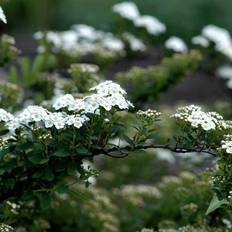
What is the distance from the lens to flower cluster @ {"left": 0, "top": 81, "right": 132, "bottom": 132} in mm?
2674

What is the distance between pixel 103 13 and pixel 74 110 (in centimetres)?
576

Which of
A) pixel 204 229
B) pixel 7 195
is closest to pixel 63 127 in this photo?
pixel 7 195

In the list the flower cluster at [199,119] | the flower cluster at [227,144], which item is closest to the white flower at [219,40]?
the flower cluster at [199,119]

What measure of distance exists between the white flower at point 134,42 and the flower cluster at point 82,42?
0.06 metres

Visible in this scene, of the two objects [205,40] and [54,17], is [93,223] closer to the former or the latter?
[205,40]

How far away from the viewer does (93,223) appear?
3801mm

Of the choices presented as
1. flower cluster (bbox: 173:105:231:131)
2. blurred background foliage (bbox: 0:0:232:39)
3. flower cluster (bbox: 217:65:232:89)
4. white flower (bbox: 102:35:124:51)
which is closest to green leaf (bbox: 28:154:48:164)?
flower cluster (bbox: 173:105:231:131)

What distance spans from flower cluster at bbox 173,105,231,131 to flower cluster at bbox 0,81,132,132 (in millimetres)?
209

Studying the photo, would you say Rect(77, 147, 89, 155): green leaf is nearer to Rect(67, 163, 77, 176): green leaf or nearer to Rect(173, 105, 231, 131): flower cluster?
Rect(67, 163, 77, 176): green leaf

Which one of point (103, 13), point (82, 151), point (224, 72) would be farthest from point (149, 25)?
point (103, 13)

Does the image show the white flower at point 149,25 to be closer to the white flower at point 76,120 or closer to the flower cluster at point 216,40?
the flower cluster at point 216,40

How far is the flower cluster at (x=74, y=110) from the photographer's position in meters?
2.67

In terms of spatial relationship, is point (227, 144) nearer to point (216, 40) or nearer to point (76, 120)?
point (76, 120)

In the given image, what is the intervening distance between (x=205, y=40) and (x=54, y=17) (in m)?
4.06
